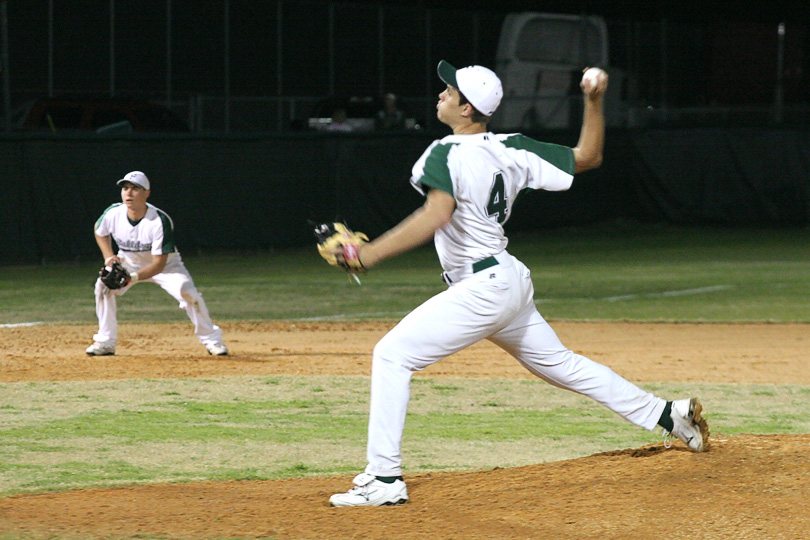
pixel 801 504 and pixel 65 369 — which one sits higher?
pixel 801 504

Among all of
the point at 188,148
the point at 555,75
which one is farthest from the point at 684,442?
the point at 555,75

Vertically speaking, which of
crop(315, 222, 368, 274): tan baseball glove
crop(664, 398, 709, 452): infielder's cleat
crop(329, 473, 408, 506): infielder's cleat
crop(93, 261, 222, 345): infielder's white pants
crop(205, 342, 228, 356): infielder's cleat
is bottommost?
crop(205, 342, 228, 356): infielder's cleat

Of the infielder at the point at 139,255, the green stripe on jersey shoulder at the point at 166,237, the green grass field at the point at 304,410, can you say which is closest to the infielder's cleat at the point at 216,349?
the infielder at the point at 139,255

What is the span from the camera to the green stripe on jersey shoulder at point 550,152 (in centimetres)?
562

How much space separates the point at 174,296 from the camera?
34.7ft

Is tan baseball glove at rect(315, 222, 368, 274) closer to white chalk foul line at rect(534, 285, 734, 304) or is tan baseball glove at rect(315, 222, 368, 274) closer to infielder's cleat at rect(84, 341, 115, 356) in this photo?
infielder's cleat at rect(84, 341, 115, 356)

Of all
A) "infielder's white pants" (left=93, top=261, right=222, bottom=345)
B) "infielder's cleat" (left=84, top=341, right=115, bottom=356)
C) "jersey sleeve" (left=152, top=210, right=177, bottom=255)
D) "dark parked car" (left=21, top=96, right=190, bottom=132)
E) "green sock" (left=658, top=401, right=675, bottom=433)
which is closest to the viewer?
"green sock" (left=658, top=401, right=675, bottom=433)

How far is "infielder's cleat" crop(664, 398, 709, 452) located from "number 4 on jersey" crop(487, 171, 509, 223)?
51.2 inches

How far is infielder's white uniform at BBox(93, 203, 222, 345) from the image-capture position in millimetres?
10570

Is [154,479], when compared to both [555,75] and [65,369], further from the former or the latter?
[555,75]

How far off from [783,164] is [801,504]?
21055mm

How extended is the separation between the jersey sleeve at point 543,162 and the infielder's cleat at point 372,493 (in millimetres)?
1450

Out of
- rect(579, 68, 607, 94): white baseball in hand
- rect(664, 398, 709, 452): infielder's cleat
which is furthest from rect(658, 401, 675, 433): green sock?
rect(579, 68, 607, 94): white baseball in hand

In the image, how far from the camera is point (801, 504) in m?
5.43
